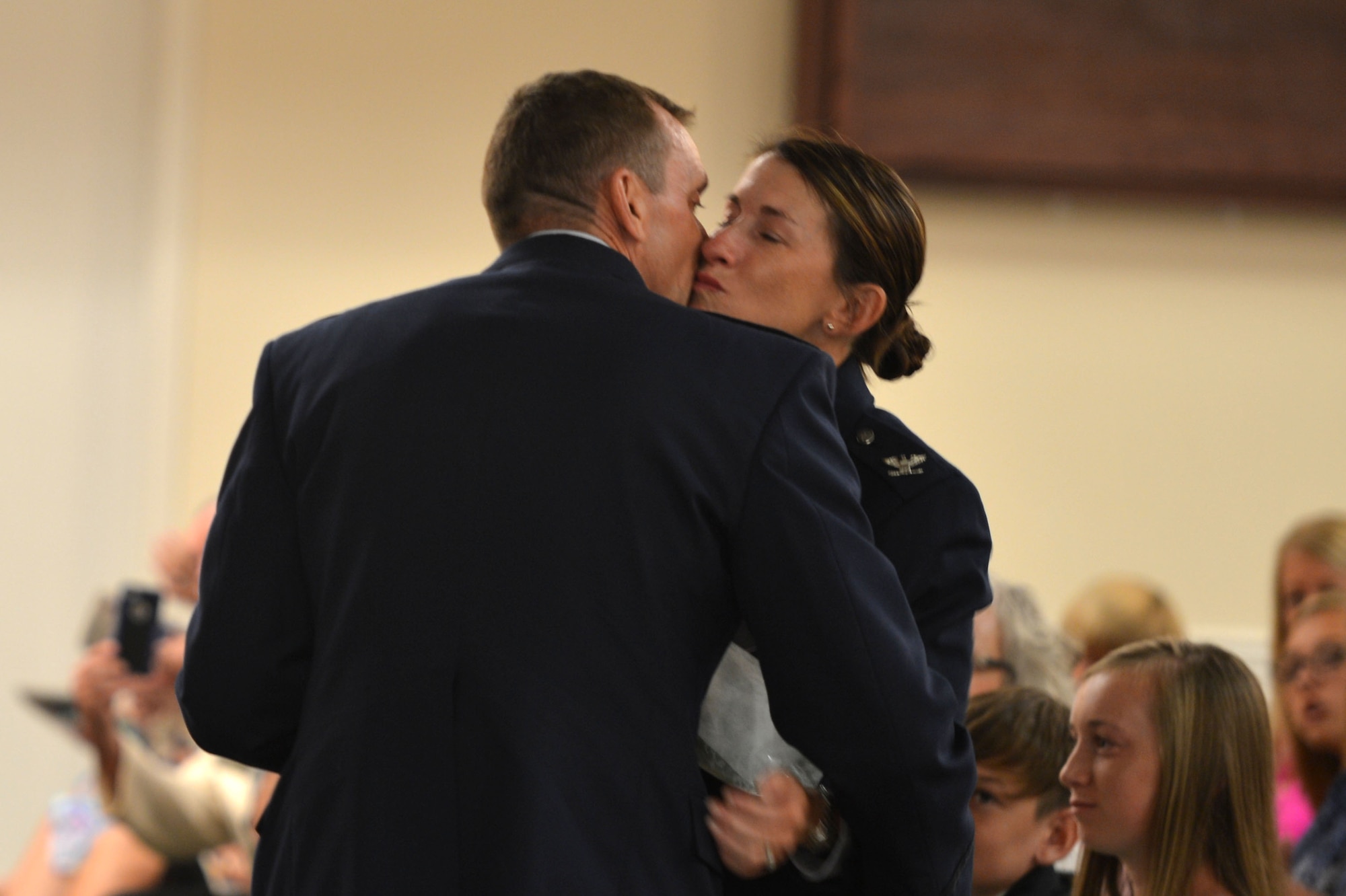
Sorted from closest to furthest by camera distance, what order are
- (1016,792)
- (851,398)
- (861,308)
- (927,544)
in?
(927,544) → (851,398) → (861,308) → (1016,792)

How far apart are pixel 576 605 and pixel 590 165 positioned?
469 mm

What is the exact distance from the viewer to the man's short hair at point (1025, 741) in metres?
2.18

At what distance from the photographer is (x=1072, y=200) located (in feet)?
16.2

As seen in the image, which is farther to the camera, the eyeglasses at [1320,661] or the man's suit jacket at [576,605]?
the eyeglasses at [1320,661]

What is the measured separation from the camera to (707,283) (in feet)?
6.06

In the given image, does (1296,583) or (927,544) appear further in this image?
(1296,583)

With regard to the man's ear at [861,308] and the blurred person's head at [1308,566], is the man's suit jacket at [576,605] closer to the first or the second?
the man's ear at [861,308]

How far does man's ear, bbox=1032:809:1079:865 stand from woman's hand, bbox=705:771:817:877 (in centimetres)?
84

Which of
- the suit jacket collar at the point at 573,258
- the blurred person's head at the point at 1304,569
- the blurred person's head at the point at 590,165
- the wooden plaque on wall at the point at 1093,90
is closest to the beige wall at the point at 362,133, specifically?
the wooden plaque on wall at the point at 1093,90

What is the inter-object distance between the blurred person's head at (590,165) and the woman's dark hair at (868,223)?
284 mm

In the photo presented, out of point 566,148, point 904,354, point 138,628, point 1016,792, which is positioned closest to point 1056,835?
point 1016,792

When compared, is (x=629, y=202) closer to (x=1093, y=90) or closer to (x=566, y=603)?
(x=566, y=603)

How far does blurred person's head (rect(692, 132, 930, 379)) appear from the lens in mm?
1849

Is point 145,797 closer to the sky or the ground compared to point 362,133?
closer to the ground
